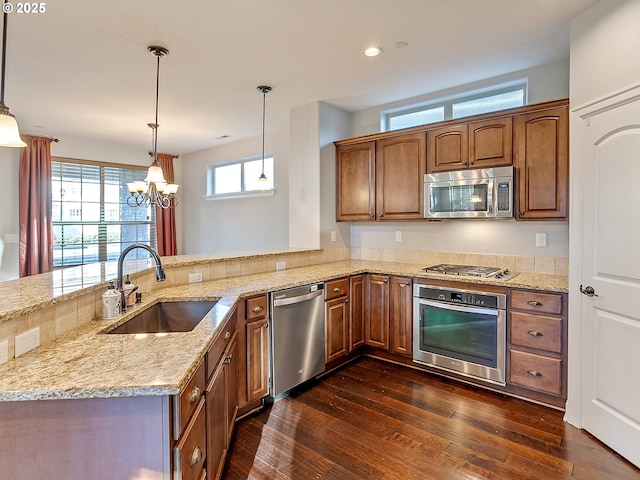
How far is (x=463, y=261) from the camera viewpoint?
3.54 m

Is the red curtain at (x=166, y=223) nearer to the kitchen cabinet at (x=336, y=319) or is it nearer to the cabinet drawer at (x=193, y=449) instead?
the kitchen cabinet at (x=336, y=319)

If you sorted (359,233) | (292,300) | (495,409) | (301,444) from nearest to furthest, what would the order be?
(301,444) → (495,409) → (292,300) → (359,233)

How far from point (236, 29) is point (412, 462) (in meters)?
2.95

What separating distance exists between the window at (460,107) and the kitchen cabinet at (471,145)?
497 mm

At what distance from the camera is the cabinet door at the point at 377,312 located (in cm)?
340

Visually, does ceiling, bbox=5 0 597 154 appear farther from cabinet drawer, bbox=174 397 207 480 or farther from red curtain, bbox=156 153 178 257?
red curtain, bbox=156 153 178 257

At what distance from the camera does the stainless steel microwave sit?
2910 mm

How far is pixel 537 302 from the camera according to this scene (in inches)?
102

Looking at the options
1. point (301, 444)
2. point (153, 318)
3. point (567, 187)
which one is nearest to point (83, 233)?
point (153, 318)

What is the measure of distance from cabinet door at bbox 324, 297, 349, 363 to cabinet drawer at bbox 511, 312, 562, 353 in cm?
139

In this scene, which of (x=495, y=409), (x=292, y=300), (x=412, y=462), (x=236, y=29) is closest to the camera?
(x=412, y=462)

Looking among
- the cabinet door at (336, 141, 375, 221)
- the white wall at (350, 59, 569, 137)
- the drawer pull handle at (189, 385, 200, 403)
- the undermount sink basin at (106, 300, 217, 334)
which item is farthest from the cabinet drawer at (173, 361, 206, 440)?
the white wall at (350, 59, 569, 137)

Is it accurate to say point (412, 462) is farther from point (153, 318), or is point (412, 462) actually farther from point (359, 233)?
point (359, 233)

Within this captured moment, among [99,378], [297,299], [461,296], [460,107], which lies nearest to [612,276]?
[461,296]
